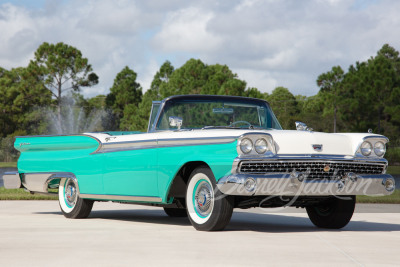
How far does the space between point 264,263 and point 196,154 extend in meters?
2.59

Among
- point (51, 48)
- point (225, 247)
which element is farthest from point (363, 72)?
point (225, 247)

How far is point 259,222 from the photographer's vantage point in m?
9.77

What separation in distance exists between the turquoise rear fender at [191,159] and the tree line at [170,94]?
32.8 m

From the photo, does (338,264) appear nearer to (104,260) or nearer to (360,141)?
(104,260)

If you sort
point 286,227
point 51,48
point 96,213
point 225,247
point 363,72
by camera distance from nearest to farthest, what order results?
point 225,247
point 286,227
point 96,213
point 363,72
point 51,48

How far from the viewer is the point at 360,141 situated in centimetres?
816

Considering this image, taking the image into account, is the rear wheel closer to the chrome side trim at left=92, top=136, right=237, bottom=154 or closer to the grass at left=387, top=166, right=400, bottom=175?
the chrome side trim at left=92, top=136, right=237, bottom=154

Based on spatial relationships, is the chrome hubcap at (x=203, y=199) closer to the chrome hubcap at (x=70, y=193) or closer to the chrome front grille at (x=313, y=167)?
the chrome front grille at (x=313, y=167)

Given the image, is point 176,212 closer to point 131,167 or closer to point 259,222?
point 259,222

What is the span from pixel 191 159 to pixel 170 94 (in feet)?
144

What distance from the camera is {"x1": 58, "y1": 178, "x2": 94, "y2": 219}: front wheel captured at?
32.8 ft

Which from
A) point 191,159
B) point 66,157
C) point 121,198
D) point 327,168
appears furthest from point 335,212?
point 66,157

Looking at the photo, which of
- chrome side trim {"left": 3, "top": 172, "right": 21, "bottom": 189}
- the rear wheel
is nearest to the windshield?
the rear wheel

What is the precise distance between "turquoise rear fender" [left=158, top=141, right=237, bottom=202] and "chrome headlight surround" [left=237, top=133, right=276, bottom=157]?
0.08m
